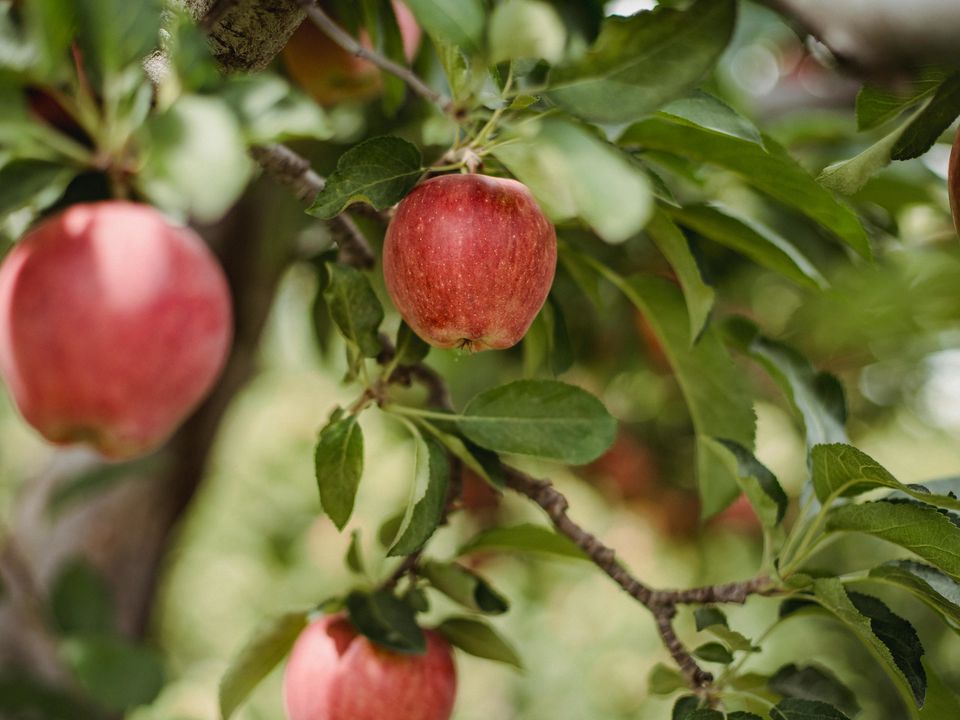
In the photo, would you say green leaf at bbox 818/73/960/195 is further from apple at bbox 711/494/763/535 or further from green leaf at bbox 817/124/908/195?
apple at bbox 711/494/763/535

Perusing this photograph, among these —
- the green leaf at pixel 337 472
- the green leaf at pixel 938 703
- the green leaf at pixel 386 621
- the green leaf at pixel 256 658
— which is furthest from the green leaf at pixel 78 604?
the green leaf at pixel 938 703

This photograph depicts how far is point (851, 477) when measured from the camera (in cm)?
56

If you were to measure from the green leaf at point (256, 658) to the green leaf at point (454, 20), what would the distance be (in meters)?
0.45

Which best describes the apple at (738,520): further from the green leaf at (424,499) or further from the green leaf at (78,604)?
the green leaf at (424,499)

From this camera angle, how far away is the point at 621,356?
1374 millimetres

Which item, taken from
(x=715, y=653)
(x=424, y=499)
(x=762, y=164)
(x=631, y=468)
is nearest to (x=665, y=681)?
(x=715, y=653)

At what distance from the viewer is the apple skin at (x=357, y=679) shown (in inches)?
24.5

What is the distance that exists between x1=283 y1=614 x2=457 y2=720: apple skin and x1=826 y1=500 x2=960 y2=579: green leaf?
316 millimetres

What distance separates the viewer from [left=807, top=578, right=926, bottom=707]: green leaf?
0.50 meters

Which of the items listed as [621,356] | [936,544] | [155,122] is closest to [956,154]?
[936,544]

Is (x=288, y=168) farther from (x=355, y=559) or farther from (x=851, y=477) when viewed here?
(x=851, y=477)

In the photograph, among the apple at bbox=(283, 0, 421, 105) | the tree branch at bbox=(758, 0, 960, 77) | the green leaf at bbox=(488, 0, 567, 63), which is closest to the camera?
the tree branch at bbox=(758, 0, 960, 77)

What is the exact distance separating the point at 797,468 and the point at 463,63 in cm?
147

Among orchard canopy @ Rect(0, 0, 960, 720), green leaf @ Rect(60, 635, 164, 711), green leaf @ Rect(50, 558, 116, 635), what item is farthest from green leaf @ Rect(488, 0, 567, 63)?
green leaf @ Rect(50, 558, 116, 635)
